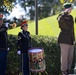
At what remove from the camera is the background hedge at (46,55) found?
9483 mm

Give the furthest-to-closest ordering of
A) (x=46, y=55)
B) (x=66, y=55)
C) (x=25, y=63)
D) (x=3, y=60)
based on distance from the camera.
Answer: (x=46, y=55), (x=66, y=55), (x=25, y=63), (x=3, y=60)

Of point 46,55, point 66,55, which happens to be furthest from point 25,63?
point 46,55

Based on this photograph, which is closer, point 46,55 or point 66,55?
point 66,55

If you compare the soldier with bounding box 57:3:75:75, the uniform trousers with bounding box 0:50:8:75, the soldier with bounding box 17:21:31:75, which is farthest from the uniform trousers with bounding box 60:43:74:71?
the uniform trousers with bounding box 0:50:8:75

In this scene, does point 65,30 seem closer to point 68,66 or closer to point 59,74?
point 68,66

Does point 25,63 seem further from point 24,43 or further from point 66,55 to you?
point 66,55

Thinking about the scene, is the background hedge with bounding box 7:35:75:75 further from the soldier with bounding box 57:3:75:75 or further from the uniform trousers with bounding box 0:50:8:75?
the soldier with bounding box 57:3:75:75

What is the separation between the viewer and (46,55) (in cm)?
1038

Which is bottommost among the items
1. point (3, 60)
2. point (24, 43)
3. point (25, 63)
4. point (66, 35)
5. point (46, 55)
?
point (46, 55)

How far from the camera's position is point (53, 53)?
10.8 metres

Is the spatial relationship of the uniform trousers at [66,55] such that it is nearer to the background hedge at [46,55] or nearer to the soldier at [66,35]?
the soldier at [66,35]

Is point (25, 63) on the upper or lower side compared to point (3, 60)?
lower

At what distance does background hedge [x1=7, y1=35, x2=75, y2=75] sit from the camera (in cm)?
948

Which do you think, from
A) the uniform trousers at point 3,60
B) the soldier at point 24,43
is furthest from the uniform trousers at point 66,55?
the uniform trousers at point 3,60
